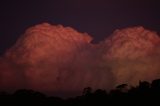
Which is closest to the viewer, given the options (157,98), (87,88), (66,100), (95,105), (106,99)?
(157,98)

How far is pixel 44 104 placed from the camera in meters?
149

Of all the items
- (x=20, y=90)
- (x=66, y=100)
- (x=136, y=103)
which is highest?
(x=20, y=90)

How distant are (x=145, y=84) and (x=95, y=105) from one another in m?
33.8

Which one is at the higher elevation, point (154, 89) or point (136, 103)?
point (154, 89)

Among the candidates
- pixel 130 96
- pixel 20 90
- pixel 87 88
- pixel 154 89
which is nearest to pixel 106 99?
pixel 130 96

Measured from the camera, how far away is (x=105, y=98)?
15025cm

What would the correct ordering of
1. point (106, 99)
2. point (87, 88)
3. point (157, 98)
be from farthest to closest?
point (87, 88) → point (106, 99) → point (157, 98)

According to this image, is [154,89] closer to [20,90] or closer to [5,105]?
[5,105]

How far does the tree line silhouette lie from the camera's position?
13362 centimetres

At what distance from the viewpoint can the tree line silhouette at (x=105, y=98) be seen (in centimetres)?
13362

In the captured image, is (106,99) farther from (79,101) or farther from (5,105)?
(5,105)

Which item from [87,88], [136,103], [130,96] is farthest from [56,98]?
[136,103]

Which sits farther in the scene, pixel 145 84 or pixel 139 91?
pixel 145 84

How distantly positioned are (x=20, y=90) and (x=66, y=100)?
120 feet
